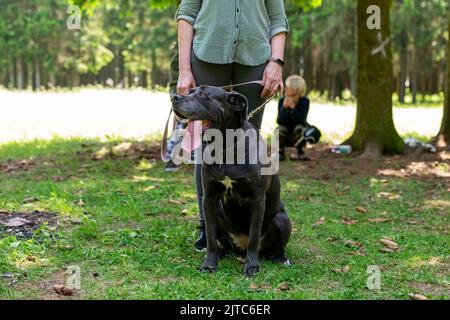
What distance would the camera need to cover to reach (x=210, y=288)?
3.96m

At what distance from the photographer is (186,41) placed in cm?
459

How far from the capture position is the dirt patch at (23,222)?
528 centimetres

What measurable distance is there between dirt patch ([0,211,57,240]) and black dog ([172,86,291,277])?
6.03ft

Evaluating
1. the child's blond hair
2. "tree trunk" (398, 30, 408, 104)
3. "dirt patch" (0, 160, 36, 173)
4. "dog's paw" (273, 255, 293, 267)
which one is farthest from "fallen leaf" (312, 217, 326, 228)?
"tree trunk" (398, 30, 408, 104)

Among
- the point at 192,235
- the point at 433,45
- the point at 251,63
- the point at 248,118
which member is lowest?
the point at 192,235

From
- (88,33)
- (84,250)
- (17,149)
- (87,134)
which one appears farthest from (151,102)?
(88,33)

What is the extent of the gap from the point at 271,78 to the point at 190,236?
5.70ft

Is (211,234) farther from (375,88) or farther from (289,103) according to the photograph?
(375,88)

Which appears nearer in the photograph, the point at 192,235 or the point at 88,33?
the point at 192,235

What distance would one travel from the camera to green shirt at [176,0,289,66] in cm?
448

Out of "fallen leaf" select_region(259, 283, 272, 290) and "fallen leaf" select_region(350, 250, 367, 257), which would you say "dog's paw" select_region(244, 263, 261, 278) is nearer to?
"fallen leaf" select_region(259, 283, 272, 290)

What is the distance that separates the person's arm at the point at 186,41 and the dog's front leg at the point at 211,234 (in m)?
0.89
